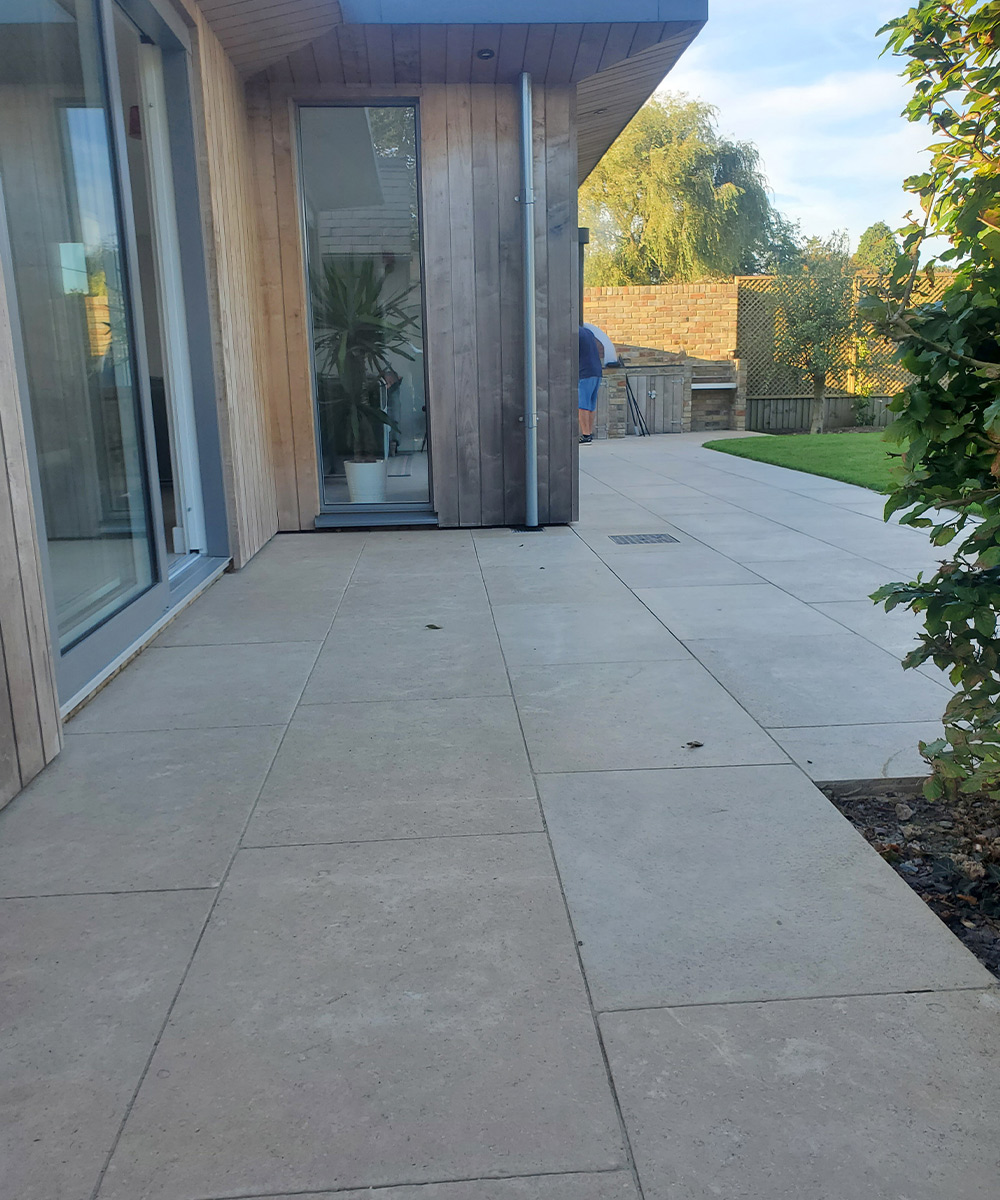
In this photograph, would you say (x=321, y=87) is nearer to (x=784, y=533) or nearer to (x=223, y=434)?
(x=223, y=434)

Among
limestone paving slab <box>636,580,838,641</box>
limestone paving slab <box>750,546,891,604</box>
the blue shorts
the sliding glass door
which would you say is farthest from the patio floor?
the blue shorts

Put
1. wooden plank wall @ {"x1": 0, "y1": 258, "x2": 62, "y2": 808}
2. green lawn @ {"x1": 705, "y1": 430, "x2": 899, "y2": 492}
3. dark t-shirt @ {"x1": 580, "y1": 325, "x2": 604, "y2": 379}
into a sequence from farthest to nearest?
dark t-shirt @ {"x1": 580, "y1": 325, "x2": 604, "y2": 379} → green lawn @ {"x1": 705, "y1": 430, "x2": 899, "y2": 492} → wooden plank wall @ {"x1": 0, "y1": 258, "x2": 62, "y2": 808}

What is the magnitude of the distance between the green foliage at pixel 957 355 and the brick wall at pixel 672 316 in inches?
611

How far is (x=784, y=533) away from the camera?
5715 mm

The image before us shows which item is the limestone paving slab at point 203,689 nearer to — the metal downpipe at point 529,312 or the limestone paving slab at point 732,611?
the limestone paving slab at point 732,611

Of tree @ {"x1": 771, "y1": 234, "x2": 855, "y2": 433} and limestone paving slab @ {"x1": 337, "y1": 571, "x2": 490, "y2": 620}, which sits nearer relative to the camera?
limestone paving slab @ {"x1": 337, "y1": 571, "x2": 490, "y2": 620}

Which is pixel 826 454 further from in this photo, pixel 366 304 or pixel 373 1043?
pixel 373 1043

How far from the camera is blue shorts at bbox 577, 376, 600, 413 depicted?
859cm

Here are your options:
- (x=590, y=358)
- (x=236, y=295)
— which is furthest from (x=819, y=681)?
(x=590, y=358)

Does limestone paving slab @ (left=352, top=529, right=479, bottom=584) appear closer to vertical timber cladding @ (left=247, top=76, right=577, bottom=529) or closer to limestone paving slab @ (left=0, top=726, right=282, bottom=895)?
vertical timber cladding @ (left=247, top=76, right=577, bottom=529)

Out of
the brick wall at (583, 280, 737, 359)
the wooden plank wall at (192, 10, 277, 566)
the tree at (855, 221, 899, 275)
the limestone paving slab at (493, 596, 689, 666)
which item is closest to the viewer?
the tree at (855, 221, 899, 275)

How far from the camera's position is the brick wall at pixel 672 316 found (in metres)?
16.8

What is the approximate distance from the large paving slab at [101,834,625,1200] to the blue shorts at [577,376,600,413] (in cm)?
700

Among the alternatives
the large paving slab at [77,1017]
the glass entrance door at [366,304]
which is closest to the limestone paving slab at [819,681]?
the large paving slab at [77,1017]
